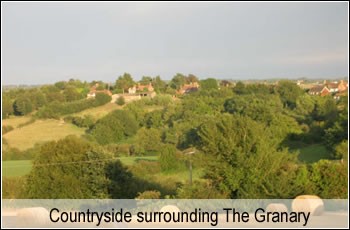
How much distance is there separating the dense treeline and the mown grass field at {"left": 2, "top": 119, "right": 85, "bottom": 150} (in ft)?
1.71

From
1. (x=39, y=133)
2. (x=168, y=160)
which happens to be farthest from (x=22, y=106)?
(x=168, y=160)

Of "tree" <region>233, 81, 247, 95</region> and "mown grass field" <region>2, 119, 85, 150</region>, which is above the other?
"tree" <region>233, 81, 247, 95</region>

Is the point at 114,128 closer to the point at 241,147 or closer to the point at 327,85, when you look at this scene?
the point at 327,85

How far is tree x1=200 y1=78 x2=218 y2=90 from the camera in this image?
1208 inches

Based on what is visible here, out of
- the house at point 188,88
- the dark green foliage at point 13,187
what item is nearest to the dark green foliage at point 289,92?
the house at point 188,88

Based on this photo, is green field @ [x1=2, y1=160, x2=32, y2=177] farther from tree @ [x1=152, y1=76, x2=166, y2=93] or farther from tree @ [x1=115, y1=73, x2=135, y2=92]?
tree @ [x1=152, y1=76, x2=166, y2=93]

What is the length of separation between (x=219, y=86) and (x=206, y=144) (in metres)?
22.3

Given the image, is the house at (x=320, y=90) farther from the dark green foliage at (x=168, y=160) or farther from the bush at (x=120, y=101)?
the dark green foliage at (x=168, y=160)

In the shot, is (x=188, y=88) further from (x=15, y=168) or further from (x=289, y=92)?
(x=15, y=168)

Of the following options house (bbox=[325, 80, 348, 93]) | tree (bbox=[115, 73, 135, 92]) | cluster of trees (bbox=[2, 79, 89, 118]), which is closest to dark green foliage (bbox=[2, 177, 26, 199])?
cluster of trees (bbox=[2, 79, 89, 118])

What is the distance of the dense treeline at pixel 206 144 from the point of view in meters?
8.87

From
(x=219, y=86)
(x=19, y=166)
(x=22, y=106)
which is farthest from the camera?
(x=219, y=86)

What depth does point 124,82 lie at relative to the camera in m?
27.5

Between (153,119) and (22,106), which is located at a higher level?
(22,106)
